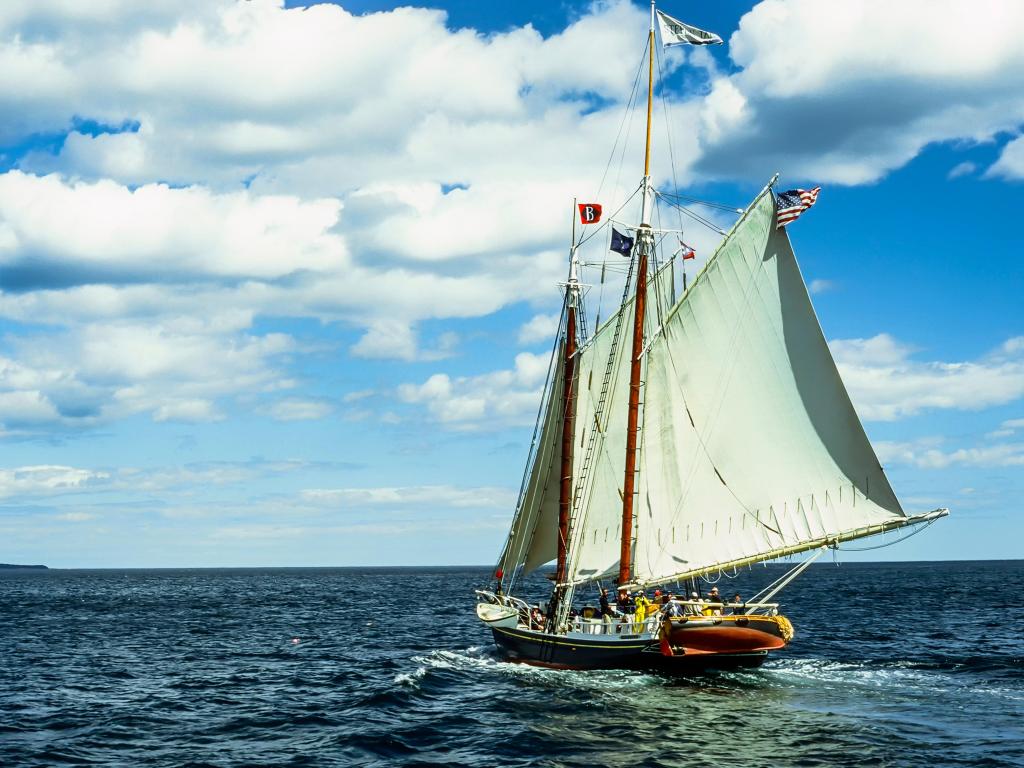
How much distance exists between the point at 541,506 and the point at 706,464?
42.3 ft

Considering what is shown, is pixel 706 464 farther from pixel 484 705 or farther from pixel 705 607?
pixel 484 705

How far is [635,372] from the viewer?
47.9 meters

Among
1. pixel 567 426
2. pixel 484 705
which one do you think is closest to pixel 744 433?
pixel 567 426

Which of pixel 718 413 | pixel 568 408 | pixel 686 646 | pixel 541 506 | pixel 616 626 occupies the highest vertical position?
pixel 568 408

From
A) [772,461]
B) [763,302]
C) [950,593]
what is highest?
[763,302]

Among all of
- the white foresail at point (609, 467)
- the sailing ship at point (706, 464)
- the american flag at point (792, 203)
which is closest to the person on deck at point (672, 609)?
the sailing ship at point (706, 464)

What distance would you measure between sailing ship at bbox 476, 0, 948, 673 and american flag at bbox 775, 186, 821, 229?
137mm

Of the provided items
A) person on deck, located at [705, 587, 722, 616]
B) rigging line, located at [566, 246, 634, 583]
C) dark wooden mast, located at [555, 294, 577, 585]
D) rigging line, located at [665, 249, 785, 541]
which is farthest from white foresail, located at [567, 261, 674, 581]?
person on deck, located at [705, 587, 722, 616]

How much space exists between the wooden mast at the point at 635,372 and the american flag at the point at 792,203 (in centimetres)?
745

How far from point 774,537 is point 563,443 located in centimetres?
1333

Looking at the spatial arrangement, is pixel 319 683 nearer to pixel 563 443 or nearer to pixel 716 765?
pixel 563 443

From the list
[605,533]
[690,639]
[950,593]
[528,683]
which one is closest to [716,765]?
[690,639]

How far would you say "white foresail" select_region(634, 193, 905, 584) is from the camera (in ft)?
143

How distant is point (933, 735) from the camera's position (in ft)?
109
